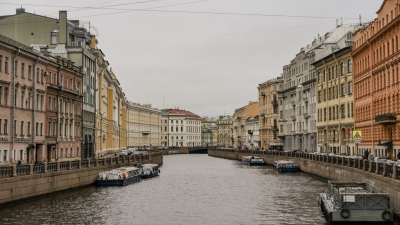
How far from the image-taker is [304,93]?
99.8 meters

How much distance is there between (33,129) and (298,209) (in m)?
27.2

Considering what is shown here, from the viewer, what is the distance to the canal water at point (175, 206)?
29.4 meters

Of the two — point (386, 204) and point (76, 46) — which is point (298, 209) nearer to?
point (386, 204)

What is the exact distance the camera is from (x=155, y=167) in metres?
65.2

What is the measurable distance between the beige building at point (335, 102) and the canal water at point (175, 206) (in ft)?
93.1

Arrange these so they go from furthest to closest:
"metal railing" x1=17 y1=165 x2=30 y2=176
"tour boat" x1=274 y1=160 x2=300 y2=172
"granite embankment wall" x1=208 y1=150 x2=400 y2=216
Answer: "tour boat" x1=274 y1=160 x2=300 y2=172 < "metal railing" x1=17 y1=165 x2=30 y2=176 < "granite embankment wall" x1=208 y1=150 x2=400 y2=216

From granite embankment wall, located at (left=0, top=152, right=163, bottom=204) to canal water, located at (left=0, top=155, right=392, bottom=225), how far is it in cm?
63

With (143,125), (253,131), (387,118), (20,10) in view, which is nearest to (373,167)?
(387,118)

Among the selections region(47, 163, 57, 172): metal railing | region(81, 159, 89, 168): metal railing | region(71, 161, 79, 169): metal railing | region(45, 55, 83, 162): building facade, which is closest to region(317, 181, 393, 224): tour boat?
region(47, 163, 57, 172): metal railing

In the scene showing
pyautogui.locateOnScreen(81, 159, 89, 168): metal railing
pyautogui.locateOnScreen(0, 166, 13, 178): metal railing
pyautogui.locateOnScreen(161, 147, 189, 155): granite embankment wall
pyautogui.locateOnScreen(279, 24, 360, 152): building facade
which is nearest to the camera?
pyautogui.locateOnScreen(0, 166, 13, 178): metal railing

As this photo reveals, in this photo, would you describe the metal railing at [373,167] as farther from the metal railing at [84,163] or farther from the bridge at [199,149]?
the bridge at [199,149]

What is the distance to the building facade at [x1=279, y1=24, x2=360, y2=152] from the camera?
90.8 meters

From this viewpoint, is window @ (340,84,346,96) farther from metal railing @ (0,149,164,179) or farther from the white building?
the white building

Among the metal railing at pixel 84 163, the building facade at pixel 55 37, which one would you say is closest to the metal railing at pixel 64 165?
the metal railing at pixel 84 163
